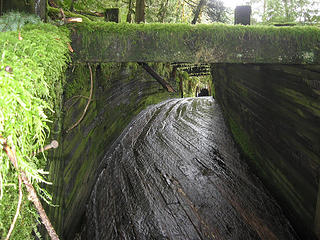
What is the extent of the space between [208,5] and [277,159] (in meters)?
7.34

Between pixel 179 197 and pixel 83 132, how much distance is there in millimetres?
1699

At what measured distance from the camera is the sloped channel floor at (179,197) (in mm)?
2820

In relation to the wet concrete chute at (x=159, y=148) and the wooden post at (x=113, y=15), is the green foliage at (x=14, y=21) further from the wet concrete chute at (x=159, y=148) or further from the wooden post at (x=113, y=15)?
the wooden post at (x=113, y=15)

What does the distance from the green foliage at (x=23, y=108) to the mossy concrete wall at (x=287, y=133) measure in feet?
8.76

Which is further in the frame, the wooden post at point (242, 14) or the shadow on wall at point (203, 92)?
the shadow on wall at point (203, 92)

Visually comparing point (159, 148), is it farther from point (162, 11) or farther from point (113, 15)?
point (162, 11)

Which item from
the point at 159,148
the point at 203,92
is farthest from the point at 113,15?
the point at 203,92

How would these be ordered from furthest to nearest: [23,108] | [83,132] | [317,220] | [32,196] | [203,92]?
[203,92] < [83,132] < [317,220] < [23,108] < [32,196]

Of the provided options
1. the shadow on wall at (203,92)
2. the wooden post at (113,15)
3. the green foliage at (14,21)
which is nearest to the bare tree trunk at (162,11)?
the wooden post at (113,15)

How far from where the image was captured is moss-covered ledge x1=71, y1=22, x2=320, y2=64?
2.44 meters

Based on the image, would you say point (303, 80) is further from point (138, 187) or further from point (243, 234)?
point (138, 187)

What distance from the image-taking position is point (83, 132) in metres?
3.49

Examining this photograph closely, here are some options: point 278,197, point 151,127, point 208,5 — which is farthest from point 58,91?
point 208,5

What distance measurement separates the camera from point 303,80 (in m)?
2.79
